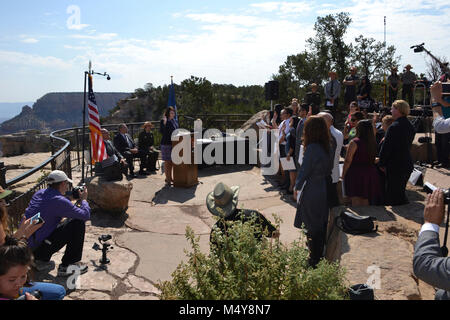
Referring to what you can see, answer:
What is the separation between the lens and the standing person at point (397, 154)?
216 inches

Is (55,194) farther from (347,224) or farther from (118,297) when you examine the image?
(347,224)

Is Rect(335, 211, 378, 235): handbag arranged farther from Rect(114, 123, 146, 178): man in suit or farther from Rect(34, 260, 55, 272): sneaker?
Rect(114, 123, 146, 178): man in suit

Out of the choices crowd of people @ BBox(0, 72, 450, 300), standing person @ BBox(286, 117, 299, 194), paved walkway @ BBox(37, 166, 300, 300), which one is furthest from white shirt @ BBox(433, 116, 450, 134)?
standing person @ BBox(286, 117, 299, 194)

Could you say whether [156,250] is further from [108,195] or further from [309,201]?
[309,201]

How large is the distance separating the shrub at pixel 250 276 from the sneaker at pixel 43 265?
257 cm

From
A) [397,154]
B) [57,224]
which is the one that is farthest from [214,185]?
[57,224]

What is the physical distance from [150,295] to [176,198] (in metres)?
4.06

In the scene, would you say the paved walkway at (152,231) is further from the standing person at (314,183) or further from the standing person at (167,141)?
the standing person at (314,183)

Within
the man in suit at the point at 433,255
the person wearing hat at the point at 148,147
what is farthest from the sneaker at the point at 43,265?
the person wearing hat at the point at 148,147

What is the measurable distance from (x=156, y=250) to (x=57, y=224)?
148cm

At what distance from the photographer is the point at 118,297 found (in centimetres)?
397

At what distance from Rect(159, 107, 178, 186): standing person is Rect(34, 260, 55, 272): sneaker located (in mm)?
4489

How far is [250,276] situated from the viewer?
234 centimetres
